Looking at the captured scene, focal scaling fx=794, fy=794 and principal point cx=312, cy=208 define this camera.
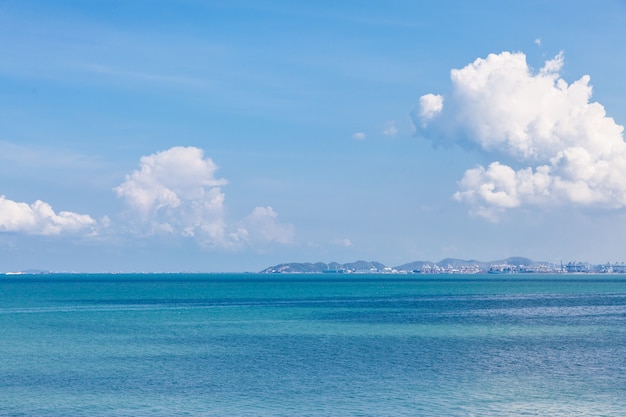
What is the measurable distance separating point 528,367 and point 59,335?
52263 millimetres

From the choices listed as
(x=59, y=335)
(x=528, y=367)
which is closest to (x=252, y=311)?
(x=59, y=335)

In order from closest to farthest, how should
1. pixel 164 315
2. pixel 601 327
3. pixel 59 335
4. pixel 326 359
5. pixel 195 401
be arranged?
1. pixel 195 401
2. pixel 326 359
3. pixel 59 335
4. pixel 601 327
5. pixel 164 315

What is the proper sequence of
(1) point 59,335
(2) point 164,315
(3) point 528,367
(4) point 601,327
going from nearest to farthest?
(3) point 528,367, (1) point 59,335, (4) point 601,327, (2) point 164,315

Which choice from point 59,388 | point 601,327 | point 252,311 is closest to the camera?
point 59,388

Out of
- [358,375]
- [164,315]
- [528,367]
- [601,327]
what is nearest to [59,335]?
[164,315]

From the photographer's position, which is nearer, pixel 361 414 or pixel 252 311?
pixel 361 414

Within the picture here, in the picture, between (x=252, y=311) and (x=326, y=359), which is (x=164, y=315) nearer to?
(x=252, y=311)

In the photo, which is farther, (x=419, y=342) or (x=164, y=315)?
(x=164, y=315)

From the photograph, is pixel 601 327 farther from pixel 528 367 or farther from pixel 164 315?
pixel 164 315

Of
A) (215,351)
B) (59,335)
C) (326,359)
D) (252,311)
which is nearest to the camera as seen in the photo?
(326,359)

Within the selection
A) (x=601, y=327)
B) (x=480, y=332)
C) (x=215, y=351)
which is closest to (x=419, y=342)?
(x=480, y=332)

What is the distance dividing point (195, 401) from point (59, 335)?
144 ft

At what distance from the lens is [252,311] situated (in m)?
130

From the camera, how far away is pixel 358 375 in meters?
58.2
